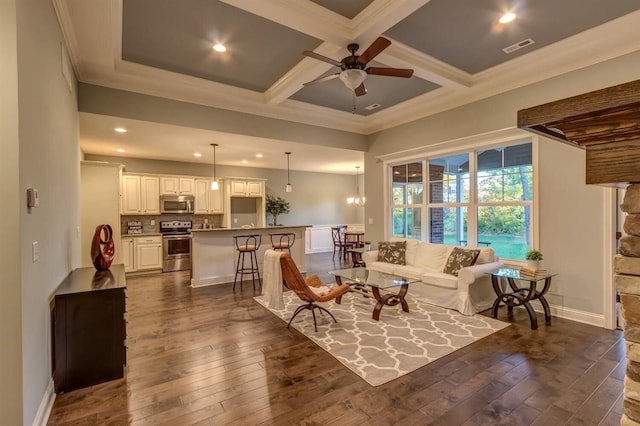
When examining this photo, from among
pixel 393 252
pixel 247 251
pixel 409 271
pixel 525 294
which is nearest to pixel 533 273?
pixel 525 294

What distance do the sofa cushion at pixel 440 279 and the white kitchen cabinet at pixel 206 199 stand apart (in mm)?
5791

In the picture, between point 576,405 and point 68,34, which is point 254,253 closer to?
point 68,34

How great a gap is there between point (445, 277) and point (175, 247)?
6.05 m

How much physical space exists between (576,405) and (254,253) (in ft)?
17.5

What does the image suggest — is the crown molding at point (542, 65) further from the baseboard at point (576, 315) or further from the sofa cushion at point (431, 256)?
the baseboard at point (576, 315)

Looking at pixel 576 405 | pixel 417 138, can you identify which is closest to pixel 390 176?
pixel 417 138

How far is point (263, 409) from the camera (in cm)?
222

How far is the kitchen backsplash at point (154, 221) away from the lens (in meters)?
7.39

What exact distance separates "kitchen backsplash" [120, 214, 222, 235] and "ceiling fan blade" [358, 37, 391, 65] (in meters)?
6.53

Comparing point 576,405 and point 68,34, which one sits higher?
point 68,34

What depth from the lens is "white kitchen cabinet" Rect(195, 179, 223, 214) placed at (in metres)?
8.09

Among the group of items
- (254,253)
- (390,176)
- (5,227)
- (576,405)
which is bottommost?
(576,405)

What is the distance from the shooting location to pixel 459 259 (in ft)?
14.7

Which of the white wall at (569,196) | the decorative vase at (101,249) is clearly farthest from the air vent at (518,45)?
the decorative vase at (101,249)
